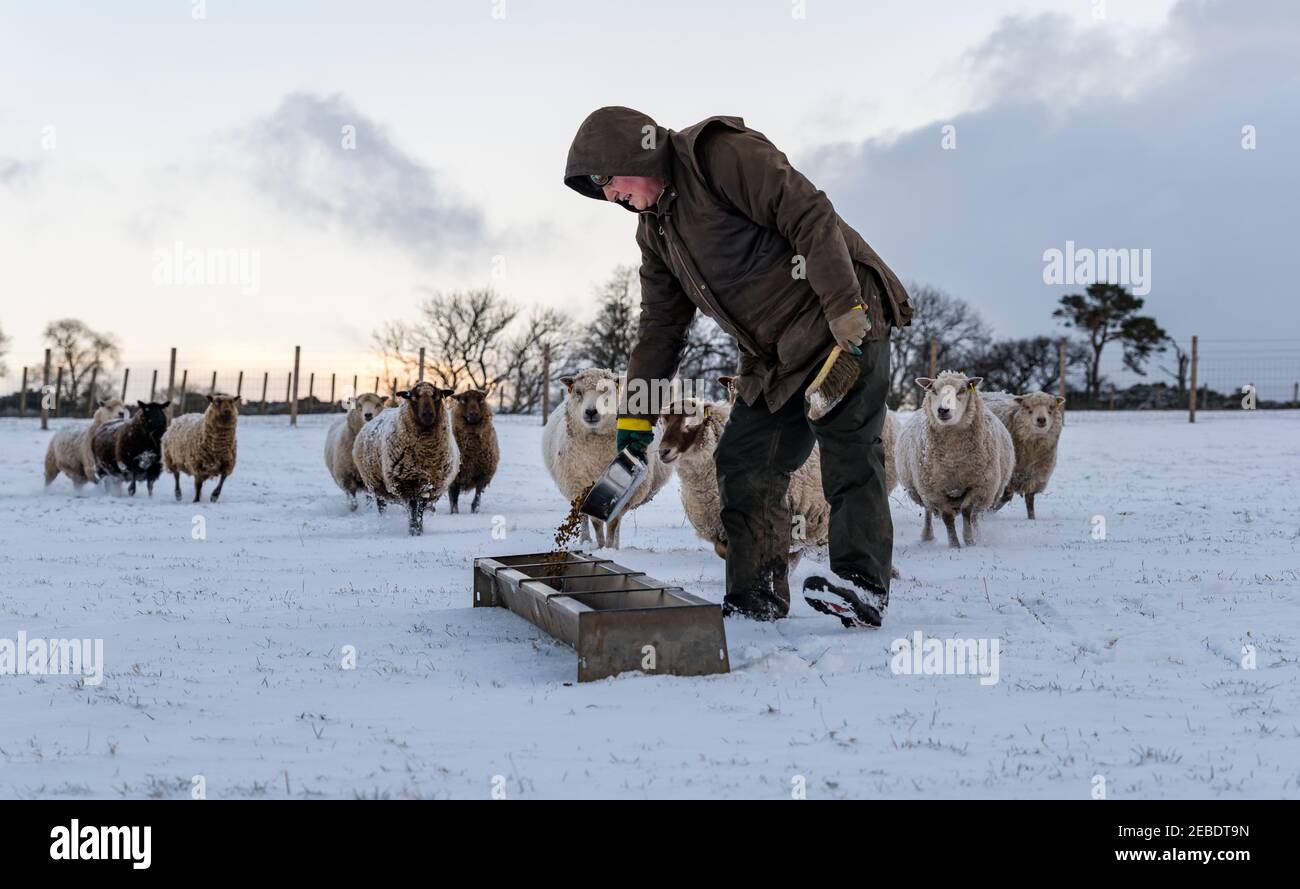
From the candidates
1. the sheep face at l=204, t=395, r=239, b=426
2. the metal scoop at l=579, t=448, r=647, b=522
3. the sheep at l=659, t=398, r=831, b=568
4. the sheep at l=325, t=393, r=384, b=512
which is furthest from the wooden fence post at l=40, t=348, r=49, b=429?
the metal scoop at l=579, t=448, r=647, b=522

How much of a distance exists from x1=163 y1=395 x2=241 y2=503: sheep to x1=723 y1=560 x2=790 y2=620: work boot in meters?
Result: 11.4

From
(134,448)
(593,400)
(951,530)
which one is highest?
(593,400)

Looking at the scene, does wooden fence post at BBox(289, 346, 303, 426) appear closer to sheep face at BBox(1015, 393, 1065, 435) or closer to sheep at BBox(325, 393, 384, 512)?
sheep at BBox(325, 393, 384, 512)

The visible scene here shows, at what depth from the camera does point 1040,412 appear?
10.6 meters

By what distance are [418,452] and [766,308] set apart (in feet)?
22.0

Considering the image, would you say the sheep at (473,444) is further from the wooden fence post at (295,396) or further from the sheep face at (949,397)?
the wooden fence post at (295,396)

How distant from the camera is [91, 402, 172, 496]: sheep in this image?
50.1 feet

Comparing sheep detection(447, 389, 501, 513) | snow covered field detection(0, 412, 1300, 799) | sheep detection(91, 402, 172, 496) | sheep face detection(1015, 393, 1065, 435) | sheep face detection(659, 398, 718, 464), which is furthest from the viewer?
sheep detection(91, 402, 172, 496)

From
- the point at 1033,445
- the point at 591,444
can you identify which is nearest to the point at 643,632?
the point at 591,444

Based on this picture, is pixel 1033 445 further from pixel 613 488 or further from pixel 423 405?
pixel 613 488

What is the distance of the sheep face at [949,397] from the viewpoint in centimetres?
824

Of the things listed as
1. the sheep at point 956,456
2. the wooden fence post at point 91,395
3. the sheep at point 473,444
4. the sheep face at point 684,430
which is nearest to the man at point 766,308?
the sheep face at point 684,430
